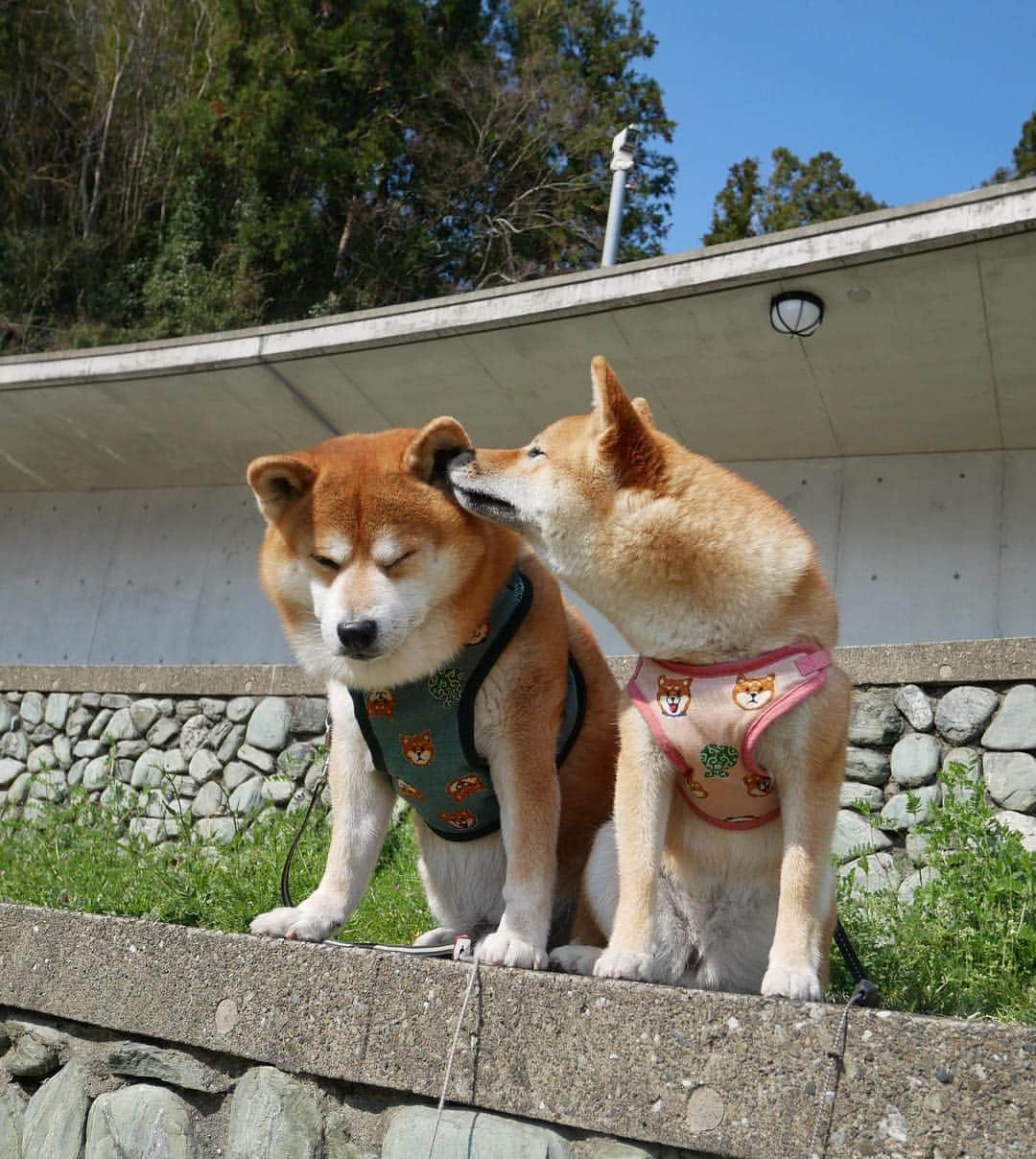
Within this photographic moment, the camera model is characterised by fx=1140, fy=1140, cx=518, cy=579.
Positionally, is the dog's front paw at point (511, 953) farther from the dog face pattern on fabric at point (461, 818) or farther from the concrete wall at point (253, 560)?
the concrete wall at point (253, 560)

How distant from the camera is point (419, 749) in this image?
8.85ft

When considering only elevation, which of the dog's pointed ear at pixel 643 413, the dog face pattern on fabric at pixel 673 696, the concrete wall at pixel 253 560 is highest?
the concrete wall at pixel 253 560

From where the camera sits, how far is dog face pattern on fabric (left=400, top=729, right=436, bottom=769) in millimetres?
2691

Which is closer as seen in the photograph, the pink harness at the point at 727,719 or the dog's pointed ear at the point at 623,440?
the pink harness at the point at 727,719

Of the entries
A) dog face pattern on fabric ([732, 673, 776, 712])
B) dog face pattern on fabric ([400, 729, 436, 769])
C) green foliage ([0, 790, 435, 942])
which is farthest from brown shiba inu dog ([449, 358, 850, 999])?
green foliage ([0, 790, 435, 942])

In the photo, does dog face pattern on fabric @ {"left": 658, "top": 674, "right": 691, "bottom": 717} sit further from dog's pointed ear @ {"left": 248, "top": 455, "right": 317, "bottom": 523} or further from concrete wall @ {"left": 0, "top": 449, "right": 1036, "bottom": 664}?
concrete wall @ {"left": 0, "top": 449, "right": 1036, "bottom": 664}

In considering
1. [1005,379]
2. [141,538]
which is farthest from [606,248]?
[141,538]

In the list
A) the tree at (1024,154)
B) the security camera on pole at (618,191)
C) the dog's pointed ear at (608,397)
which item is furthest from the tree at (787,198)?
the dog's pointed ear at (608,397)

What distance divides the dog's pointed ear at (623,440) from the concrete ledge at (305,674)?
7.08 ft

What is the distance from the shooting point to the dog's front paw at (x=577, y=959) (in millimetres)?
2461

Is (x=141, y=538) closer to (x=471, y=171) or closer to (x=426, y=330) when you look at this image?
(x=426, y=330)

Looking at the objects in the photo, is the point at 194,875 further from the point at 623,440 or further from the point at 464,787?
the point at 623,440

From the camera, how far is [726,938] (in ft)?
7.91

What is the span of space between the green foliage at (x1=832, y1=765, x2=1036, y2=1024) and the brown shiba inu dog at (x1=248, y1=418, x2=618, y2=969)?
99 cm
